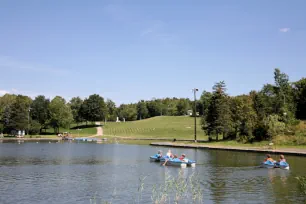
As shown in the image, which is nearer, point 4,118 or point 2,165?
point 2,165

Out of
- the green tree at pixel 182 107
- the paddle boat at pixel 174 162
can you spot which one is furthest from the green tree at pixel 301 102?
the green tree at pixel 182 107

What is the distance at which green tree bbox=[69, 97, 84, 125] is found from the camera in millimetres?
157575

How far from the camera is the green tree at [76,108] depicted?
157575mm

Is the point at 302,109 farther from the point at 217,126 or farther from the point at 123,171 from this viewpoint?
the point at 123,171

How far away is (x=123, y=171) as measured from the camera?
33406 mm

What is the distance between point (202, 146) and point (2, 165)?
34.3m

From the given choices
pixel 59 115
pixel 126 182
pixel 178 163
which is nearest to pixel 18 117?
pixel 59 115

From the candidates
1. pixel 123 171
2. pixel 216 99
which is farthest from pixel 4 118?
pixel 123 171

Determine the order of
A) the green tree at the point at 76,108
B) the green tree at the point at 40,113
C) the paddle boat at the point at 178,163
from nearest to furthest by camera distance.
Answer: the paddle boat at the point at 178,163 → the green tree at the point at 40,113 → the green tree at the point at 76,108

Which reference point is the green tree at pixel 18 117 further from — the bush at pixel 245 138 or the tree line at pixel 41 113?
the bush at pixel 245 138

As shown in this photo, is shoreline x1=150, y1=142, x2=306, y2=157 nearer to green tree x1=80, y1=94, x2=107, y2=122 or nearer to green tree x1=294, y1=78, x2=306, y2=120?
green tree x1=294, y1=78, x2=306, y2=120

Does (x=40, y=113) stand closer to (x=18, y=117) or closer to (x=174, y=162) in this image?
(x=18, y=117)

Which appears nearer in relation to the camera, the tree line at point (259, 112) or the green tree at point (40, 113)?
the tree line at point (259, 112)

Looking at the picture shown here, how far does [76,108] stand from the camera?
174500 mm
